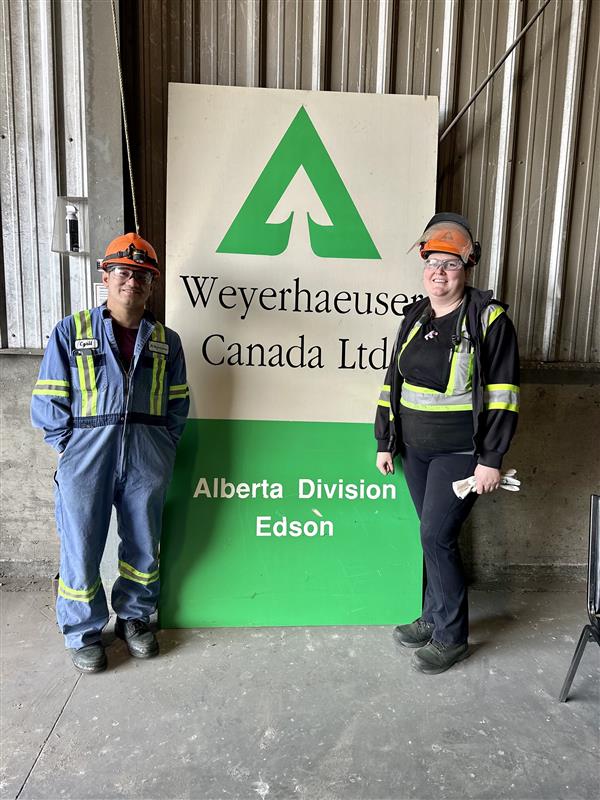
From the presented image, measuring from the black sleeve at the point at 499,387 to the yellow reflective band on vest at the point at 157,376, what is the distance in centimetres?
136

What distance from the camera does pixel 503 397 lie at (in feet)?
7.05

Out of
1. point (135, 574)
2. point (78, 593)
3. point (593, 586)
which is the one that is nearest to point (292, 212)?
point (135, 574)

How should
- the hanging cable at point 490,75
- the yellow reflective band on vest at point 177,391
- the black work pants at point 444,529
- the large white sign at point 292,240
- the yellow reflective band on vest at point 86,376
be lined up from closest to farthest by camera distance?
the yellow reflective band on vest at point 86,376 < the black work pants at point 444,529 < the yellow reflective band on vest at point 177,391 < the large white sign at point 292,240 < the hanging cable at point 490,75

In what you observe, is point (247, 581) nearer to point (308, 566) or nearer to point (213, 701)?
point (308, 566)

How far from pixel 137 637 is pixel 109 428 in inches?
38.3

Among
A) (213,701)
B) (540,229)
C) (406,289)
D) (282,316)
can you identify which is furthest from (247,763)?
(540,229)

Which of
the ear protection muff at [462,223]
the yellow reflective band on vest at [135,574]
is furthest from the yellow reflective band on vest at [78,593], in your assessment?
the ear protection muff at [462,223]

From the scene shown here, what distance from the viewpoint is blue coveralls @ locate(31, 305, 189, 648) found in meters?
2.20

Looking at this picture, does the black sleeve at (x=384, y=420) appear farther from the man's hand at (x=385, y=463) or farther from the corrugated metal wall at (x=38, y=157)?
the corrugated metal wall at (x=38, y=157)

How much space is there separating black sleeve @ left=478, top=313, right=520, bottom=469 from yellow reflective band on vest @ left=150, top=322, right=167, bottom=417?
136 centimetres

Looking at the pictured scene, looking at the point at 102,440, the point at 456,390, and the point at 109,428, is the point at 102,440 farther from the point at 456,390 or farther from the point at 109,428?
the point at 456,390

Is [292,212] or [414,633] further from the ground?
[292,212]

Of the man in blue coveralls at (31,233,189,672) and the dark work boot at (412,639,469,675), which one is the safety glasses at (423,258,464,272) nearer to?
the man in blue coveralls at (31,233,189,672)

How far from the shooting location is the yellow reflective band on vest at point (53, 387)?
2166 millimetres
